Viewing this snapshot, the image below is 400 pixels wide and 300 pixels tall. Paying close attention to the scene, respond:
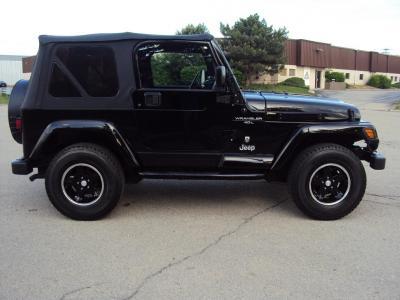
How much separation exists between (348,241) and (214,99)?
6.51 feet

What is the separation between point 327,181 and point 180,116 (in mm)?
1770

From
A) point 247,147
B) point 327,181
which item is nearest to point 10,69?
point 247,147

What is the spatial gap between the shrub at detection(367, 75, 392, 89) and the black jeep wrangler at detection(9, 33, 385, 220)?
61654 millimetres

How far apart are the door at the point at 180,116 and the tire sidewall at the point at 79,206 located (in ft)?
1.34

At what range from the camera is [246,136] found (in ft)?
16.3

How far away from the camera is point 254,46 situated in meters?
36.8

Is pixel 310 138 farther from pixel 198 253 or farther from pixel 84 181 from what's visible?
pixel 84 181

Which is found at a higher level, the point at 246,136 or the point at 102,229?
the point at 246,136

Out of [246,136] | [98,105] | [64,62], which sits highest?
[64,62]

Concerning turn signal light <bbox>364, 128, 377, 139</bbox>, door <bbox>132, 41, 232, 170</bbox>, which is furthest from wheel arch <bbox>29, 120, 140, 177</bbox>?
turn signal light <bbox>364, 128, 377, 139</bbox>

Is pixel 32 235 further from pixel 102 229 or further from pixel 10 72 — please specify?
pixel 10 72

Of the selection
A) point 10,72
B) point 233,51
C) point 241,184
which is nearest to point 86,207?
point 241,184

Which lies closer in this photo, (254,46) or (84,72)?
(84,72)

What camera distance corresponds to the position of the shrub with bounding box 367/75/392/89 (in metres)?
61.5
